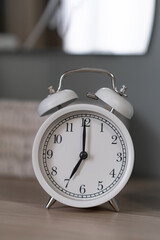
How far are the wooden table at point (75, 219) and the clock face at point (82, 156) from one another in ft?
0.15

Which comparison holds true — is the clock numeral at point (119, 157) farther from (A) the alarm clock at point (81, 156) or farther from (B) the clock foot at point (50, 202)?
(B) the clock foot at point (50, 202)

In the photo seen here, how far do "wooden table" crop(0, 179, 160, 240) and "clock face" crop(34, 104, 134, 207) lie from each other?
0.05 metres

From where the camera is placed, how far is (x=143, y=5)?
4.17ft

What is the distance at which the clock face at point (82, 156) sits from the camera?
0.91 m

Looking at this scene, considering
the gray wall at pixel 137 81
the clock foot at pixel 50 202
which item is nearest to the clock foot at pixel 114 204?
the clock foot at pixel 50 202

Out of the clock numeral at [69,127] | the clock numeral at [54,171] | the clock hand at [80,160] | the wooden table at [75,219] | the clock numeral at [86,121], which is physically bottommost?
the wooden table at [75,219]

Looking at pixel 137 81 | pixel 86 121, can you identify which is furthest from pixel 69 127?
pixel 137 81

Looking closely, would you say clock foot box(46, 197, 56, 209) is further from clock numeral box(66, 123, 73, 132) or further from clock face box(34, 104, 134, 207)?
clock numeral box(66, 123, 73, 132)

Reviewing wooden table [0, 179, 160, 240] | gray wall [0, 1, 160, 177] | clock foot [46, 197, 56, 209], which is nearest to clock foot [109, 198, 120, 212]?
wooden table [0, 179, 160, 240]

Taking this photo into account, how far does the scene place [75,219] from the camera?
0.87 metres

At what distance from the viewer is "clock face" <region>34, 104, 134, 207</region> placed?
2.98 ft

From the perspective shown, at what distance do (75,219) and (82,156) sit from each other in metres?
0.13

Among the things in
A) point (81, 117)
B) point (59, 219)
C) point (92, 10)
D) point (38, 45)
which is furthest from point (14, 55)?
point (59, 219)

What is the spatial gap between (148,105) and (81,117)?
1.40 feet
